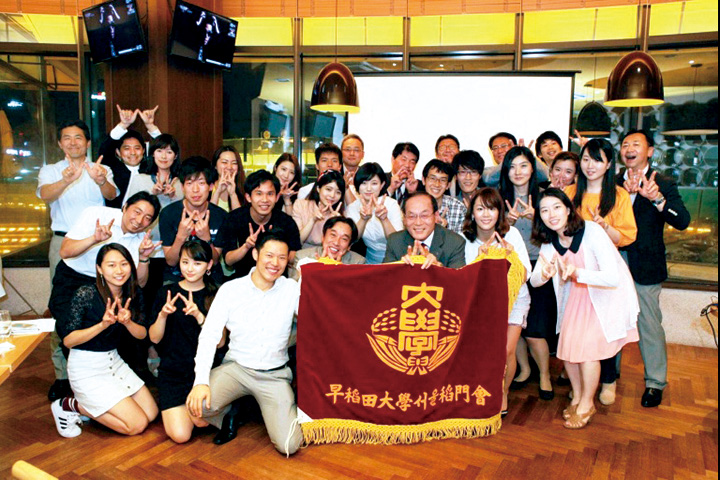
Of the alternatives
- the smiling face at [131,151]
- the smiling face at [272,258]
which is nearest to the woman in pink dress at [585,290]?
the smiling face at [272,258]

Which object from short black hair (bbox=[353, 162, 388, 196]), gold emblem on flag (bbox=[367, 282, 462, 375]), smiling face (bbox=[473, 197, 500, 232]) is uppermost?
short black hair (bbox=[353, 162, 388, 196])

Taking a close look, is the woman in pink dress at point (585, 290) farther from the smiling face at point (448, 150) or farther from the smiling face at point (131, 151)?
the smiling face at point (131, 151)

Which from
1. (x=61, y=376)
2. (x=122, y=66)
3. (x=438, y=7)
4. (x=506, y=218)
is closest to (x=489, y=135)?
(x=438, y=7)

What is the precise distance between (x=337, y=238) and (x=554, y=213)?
1240 mm

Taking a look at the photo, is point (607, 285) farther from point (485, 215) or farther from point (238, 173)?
point (238, 173)

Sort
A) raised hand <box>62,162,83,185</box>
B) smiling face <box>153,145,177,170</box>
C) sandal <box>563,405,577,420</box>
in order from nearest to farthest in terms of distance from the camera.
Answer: sandal <box>563,405,577,420</box>, raised hand <box>62,162,83,185</box>, smiling face <box>153,145,177,170</box>

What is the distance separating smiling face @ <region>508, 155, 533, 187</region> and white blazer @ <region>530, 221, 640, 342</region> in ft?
1.75

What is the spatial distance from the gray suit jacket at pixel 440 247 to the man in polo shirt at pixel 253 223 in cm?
64

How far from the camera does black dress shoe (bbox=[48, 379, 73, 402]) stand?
3750mm

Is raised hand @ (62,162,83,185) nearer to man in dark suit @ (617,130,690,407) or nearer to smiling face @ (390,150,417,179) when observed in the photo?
smiling face @ (390,150,417,179)

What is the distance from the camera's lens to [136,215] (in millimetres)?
3432

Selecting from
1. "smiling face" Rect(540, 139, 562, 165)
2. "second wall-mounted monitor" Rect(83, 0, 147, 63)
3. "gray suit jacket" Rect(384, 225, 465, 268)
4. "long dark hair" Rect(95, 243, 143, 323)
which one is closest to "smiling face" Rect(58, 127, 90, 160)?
"long dark hair" Rect(95, 243, 143, 323)

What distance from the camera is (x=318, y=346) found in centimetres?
316

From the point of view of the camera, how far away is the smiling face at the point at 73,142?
394 centimetres
